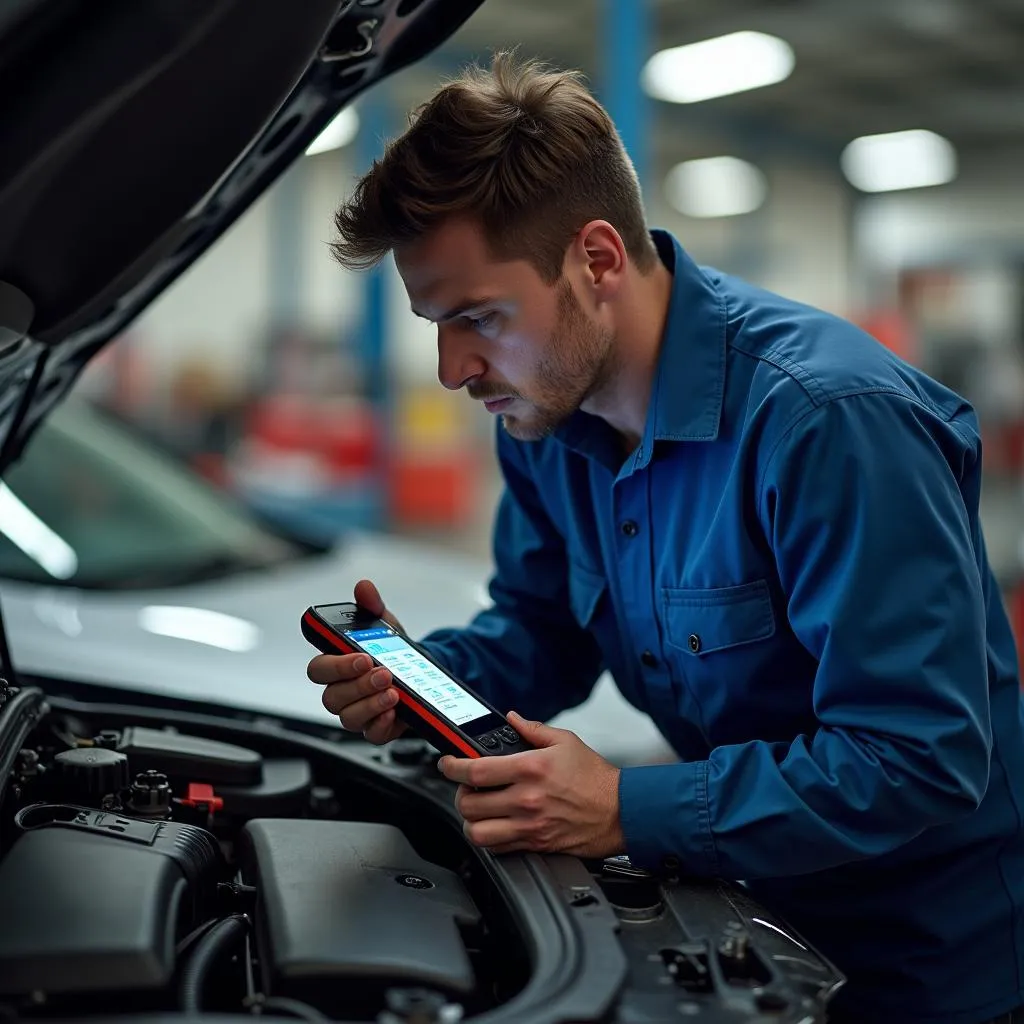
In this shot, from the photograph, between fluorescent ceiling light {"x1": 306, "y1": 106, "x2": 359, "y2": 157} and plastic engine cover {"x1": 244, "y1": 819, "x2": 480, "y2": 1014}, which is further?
fluorescent ceiling light {"x1": 306, "y1": 106, "x2": 359, "y2": 157}

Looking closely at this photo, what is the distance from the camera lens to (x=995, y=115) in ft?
36.7

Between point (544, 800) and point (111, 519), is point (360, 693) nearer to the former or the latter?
point (544, 800)

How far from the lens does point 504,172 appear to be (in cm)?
124

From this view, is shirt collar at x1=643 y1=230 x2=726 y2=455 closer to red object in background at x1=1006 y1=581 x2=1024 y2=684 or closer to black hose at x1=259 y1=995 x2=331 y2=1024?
black hose at x1=259 y1=995 x2=331 y2=1024

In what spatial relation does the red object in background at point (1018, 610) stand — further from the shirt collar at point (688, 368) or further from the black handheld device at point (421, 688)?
the black handheld device at point (421, 688)

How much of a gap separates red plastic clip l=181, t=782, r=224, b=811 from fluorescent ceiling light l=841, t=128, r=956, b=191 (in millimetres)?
11776

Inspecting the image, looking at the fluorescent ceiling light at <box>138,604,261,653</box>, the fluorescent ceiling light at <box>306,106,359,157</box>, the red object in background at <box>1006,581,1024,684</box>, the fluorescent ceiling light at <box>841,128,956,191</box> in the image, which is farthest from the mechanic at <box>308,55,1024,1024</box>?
the fluorescent ceiling light at <box>841,128,956,191</box>

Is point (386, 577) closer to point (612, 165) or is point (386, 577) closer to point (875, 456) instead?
point (612, 165)

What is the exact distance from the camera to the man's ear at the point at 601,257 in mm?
1283

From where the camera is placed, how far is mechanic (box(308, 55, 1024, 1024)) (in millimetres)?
1108

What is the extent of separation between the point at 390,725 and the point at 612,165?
2.17 feet

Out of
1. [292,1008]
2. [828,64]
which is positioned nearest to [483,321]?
[292,1008]

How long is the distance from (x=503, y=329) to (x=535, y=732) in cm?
42

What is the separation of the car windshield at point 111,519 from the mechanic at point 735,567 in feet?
5.33
